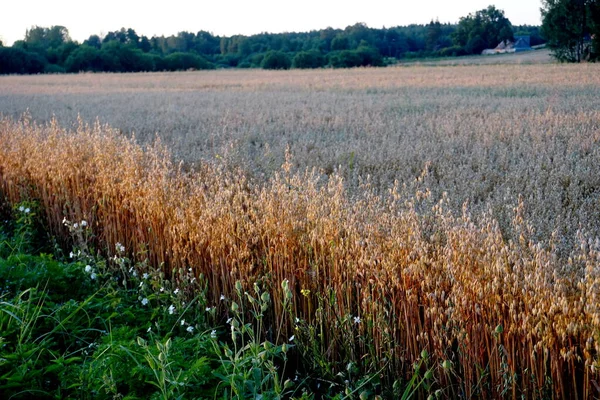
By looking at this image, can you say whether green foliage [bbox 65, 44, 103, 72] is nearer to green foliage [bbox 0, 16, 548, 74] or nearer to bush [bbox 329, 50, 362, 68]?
green foliage [bbox 0, 16, 548, 74]

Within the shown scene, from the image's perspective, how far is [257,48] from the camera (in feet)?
258

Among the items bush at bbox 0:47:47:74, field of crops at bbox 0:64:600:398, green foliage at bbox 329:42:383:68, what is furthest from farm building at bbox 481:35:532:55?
field of crops at bbox 0:64:600:398

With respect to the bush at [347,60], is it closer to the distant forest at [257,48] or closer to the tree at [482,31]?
the distant forest at [257,48]

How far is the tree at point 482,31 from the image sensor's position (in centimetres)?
7462

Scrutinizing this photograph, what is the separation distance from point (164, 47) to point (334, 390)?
91210 millimetres

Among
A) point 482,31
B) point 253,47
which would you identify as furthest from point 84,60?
point 482,31

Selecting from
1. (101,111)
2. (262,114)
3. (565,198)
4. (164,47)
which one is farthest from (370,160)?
(164,47)

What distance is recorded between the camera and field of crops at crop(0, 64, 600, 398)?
2.51 m

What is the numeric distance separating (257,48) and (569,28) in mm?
45805

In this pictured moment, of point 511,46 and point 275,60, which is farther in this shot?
point 511,46

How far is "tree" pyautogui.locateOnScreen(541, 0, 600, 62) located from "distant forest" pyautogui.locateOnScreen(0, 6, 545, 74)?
755 cm

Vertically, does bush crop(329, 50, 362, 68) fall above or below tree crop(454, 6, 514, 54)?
below

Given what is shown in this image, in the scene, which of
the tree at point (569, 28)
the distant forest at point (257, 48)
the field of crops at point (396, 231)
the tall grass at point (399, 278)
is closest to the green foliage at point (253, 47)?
the distant forest at point (257, 48)

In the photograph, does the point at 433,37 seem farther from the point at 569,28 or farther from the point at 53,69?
the point at 53,69
